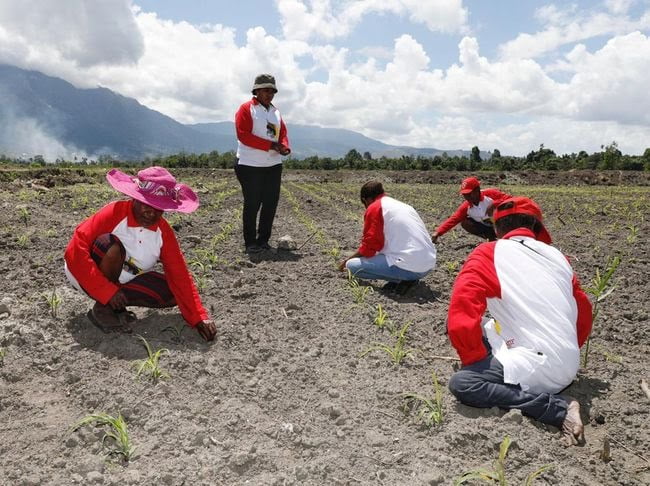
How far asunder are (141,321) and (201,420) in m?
1.36

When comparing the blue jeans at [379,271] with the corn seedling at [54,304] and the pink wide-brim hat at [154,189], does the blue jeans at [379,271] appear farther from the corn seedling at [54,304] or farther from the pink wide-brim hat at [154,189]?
the corn seedling at [54,304]

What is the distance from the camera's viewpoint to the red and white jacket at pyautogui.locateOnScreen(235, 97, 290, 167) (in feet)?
17.6

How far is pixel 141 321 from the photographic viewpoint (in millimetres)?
3467

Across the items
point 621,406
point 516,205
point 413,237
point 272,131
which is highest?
point 272,131

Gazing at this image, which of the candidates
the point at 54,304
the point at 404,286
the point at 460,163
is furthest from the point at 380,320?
the point at 460,163

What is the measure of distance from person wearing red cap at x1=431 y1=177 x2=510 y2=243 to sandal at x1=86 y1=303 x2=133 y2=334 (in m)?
3.47

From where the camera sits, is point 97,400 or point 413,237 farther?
point 413,237

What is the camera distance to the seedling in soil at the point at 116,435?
80.5 inches

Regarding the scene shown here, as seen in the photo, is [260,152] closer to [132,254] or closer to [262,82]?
[262,82]

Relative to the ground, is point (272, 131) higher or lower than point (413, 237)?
higher

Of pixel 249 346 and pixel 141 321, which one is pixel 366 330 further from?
pixel 141 321

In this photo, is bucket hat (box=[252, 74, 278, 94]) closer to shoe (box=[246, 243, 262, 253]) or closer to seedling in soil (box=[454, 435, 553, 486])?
shoe (box=[246, 243, 262, 253])

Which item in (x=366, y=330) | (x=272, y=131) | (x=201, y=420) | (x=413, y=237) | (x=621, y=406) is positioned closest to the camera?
(x=201, y=420)

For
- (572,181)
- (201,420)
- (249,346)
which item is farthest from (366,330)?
(572,181)
